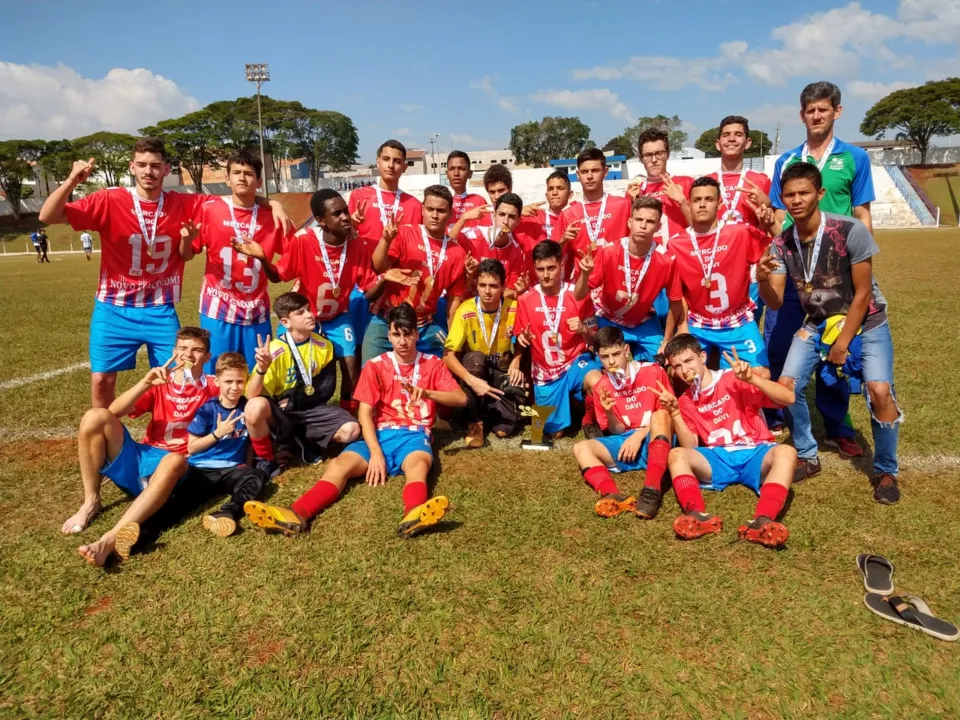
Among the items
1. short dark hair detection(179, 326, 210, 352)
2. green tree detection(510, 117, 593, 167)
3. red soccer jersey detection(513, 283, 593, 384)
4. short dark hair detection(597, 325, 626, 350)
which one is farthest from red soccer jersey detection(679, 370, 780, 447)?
green tree detection(510, 117, 593, 167)

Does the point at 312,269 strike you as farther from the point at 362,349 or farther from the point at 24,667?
the point at 24,667

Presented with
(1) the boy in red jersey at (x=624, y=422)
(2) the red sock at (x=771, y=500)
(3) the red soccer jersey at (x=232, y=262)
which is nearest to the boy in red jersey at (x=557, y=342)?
(1) the boy in red jersey at (x=624, y=422)

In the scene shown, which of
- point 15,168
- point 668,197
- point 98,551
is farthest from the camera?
point 15,168

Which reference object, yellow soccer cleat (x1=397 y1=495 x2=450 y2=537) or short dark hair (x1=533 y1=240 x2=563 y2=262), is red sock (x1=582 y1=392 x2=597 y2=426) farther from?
yellow soccer cleat (x1=397 y1=495 x2=450 y2=537)

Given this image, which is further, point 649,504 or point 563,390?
point 563,390

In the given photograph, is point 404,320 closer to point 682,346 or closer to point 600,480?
point 600,480

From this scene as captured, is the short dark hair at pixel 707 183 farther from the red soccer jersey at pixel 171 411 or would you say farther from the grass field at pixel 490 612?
the red soccer jersey at pixel 171 411

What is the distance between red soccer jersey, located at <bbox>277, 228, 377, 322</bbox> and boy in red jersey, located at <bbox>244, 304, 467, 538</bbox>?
0.99 meters

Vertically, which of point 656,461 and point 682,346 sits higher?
point 682,346

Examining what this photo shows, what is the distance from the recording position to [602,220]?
5.84 meters

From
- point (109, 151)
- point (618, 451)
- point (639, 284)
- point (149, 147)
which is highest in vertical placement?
point (109, 151)

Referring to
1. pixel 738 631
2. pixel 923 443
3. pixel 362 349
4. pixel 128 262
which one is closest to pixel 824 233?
pixel 923 443

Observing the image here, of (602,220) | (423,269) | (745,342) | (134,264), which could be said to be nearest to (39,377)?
(134,264)

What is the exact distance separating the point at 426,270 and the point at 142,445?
2.75 m
